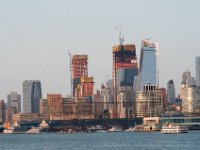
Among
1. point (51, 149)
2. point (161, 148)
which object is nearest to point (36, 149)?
point (51, 149)

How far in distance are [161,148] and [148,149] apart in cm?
262

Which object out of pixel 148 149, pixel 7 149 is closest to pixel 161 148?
pixel 148 149

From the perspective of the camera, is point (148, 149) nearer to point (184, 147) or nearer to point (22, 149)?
point (184, 147)

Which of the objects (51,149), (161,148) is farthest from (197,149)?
(51,149)

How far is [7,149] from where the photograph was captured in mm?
169625

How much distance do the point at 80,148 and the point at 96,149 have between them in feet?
24.9

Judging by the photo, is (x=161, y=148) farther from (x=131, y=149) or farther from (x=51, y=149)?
(x=51, y=149)

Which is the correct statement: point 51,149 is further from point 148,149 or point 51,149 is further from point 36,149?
point 148,149

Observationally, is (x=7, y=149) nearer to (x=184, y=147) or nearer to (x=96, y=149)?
(x=96, y=149)

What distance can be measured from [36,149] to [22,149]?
13.4 ft

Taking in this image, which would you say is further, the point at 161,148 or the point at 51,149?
the point at 51,149

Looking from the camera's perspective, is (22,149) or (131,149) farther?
(22,149)

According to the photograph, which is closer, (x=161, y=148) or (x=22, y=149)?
Answer: (x=161, y=148)

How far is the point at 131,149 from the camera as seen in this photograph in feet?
510
